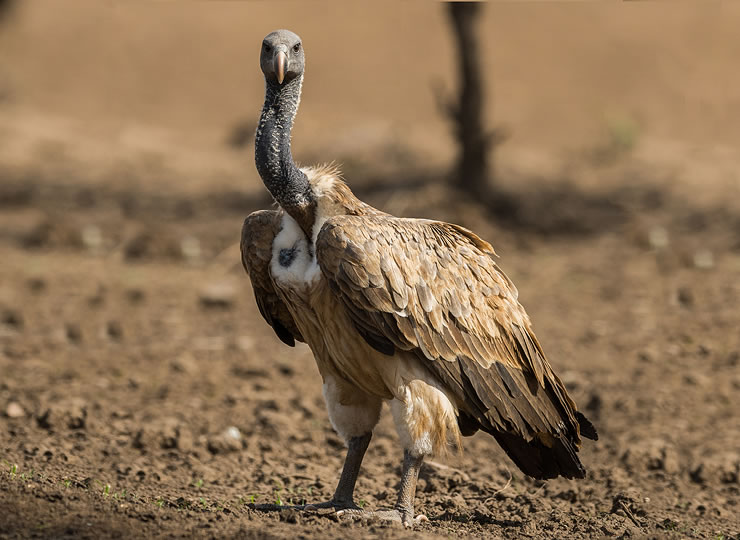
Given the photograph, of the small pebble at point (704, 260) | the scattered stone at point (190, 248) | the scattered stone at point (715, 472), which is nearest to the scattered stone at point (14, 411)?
the scattered stone at point (715, 472)

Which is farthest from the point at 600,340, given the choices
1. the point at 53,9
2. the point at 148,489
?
the point at 53,9

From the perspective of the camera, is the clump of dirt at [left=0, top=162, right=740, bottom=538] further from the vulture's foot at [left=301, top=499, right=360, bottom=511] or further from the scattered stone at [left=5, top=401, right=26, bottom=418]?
the vulture's foot at [left=301, top=499, right=360, bottom=511]

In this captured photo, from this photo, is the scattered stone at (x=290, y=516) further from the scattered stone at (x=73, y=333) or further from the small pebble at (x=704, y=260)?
the small pebble at (x=704, y=260)

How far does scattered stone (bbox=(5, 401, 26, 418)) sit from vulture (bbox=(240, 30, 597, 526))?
2619 mm

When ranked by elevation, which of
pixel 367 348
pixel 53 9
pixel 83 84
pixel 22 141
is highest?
pixel 53 9

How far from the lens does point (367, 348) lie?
5238 millimetres

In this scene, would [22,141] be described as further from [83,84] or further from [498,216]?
[498,216]

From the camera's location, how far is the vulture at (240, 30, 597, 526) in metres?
5.11

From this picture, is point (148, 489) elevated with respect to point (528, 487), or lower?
lower

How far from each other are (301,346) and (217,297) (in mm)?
1544

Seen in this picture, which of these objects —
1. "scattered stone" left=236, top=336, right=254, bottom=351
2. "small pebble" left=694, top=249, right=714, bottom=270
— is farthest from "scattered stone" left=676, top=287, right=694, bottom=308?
"scattered stone" left=236, top=336, right=254, bottom=351

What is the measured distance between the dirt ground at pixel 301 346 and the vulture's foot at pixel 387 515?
107 millimetres

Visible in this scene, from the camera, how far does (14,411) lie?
294 inches

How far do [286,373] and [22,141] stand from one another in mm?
10580
